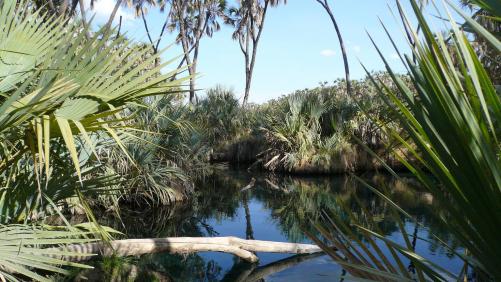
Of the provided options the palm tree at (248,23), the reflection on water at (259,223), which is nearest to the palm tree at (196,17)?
the palm tree at (248,23)

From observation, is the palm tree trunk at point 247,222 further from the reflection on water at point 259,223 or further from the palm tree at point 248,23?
the palm tree at point 248,23

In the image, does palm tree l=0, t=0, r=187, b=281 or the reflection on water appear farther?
the reflection on water

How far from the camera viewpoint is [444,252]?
6418 mm

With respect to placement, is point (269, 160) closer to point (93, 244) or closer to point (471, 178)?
point (93, 244)

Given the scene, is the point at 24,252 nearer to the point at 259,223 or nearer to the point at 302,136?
the point at 259,223

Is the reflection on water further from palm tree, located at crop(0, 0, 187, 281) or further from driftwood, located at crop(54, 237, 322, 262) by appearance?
palm tree, located at crop(0, 0, 187, 281)

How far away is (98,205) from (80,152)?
17.9 feet

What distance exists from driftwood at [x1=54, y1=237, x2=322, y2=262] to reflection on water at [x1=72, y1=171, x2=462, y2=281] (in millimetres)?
151

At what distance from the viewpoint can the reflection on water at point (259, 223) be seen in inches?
214

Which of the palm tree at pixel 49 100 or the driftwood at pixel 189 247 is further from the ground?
the palm tree at pixel 49 100

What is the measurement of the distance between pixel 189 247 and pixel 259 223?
290 centimetres

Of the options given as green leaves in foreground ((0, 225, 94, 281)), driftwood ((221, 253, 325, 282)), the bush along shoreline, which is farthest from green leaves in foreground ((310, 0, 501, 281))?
the bush along shoreline

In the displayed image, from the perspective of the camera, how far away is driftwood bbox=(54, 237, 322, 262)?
207 inches

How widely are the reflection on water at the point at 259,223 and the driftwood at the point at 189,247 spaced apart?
15 centimetres
